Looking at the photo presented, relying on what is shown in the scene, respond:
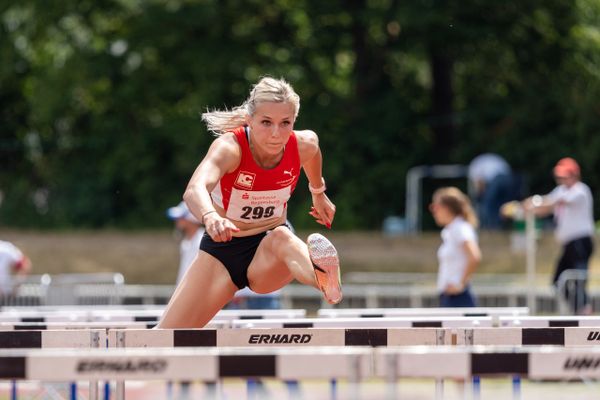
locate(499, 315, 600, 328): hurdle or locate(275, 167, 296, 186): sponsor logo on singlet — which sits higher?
locate(275, 167, 296, 186): sponsor logo on singlet

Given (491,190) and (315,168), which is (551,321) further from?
(491,190)

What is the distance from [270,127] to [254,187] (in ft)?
1.08

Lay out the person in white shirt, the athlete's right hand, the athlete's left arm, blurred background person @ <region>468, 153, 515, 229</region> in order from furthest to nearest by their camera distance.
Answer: blurred background person @ <region>468, 153, 515, 229</region>, the person in white shirt, the athlete's left arm, the athlete's right hand

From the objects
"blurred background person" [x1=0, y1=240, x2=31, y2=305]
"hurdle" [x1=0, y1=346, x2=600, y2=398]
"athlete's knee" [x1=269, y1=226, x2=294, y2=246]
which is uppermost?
"blurred background person" [x1=0, y1=240, x2=31, y2=305]

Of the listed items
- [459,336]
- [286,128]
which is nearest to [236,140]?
[286,128]

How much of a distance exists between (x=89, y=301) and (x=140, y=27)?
43.2ft

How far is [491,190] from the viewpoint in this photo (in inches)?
1005

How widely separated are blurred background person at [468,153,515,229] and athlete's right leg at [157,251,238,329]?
1871 centimetres

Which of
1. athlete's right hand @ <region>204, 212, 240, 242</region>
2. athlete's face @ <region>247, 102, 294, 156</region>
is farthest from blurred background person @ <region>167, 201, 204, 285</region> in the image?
athlete's right hand @ <region>204, 212, 240, 242</region>

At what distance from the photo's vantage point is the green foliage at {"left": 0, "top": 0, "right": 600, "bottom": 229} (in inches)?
1138

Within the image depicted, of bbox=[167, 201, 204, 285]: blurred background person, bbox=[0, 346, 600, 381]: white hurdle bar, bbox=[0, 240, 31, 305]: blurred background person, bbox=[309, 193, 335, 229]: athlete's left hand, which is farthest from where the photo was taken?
bbox=[0, 240, 31, 305]: blurred background person

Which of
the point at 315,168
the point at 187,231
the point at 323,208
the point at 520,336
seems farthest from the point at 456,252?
the point at 520,336

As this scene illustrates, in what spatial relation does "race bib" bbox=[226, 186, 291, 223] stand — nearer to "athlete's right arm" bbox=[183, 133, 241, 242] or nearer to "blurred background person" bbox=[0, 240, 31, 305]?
"athlete's right arm" bbox=[183, 133, 241, 242]

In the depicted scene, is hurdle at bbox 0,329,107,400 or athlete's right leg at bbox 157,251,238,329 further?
athlete's right leg at bbox 157,251,238,329
